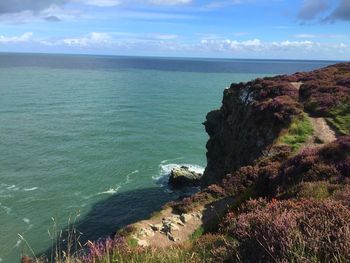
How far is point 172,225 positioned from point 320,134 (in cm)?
Result: 1579

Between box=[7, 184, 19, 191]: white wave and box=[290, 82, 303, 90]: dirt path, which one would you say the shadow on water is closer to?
box=[7, 184, 19, 191]: white wave

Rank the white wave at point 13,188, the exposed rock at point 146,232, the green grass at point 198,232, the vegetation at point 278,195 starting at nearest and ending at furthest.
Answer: the vegetation at point 278,195 → the green grass at point 198,232 → the exposed rock at point 146,232 → the white wave at point 13,188

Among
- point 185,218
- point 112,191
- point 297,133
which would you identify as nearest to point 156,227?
point 185,218

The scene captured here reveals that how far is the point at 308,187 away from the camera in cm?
1576

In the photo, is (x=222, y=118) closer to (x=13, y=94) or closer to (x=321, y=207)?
(x=321, y=207)

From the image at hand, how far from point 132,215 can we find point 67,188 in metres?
10.9

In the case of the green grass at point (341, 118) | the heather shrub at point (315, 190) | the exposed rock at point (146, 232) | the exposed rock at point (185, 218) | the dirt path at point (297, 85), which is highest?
the dirt path at point (297, 85)

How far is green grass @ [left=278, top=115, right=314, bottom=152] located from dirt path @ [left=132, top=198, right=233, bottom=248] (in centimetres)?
853

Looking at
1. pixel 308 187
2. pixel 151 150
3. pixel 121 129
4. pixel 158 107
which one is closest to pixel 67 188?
pixel 151 150

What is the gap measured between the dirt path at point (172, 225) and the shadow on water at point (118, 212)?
19.9 m

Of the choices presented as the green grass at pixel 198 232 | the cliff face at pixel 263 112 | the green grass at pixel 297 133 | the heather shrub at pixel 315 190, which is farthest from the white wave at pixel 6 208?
the heather shrub at pixel 315 190

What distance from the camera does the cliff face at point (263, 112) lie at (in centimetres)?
3428

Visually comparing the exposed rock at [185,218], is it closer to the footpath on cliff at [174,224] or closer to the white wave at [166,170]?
the footpath on cliff at [174,224]

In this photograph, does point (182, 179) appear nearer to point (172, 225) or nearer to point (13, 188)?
point (13, 188)
